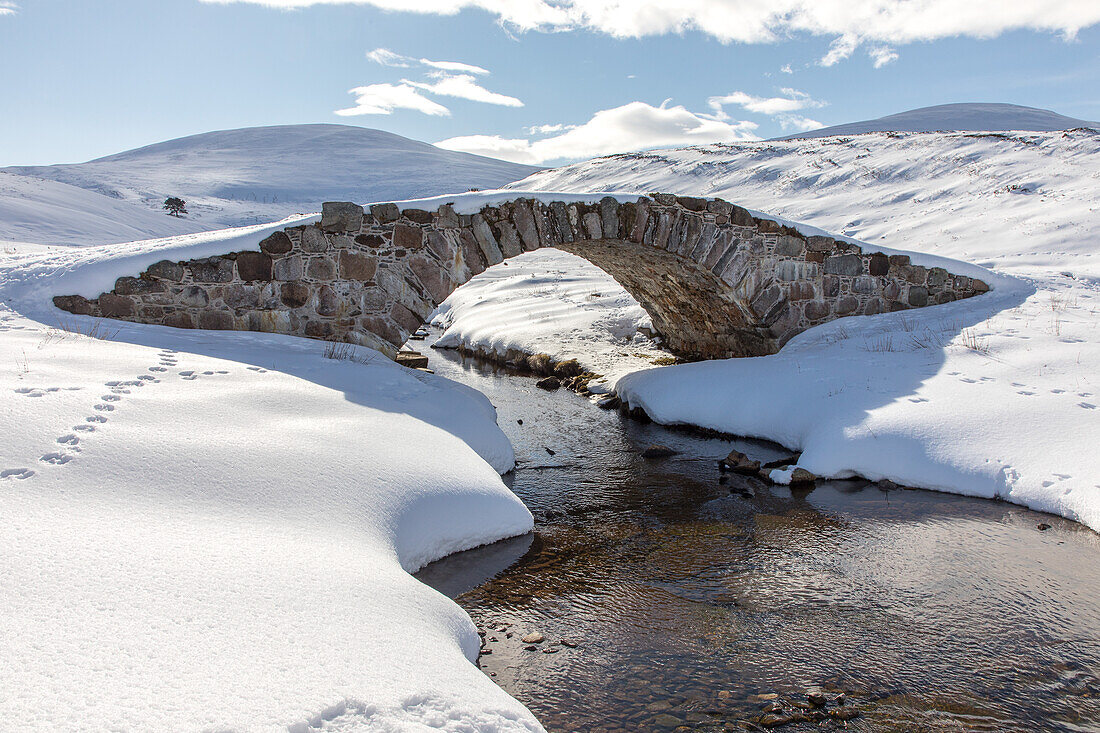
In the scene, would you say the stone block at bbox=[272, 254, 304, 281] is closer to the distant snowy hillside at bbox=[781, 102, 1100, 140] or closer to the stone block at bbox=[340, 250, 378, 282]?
the stone block at bbox=[340, 250, 378, 282]

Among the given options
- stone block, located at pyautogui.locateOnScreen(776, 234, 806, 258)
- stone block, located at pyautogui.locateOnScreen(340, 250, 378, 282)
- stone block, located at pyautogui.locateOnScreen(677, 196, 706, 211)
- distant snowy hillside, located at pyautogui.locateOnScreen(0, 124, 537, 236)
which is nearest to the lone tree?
distant snowy hillside, located at pyautogui.locateOnScreen(0, 124, 537, 236)

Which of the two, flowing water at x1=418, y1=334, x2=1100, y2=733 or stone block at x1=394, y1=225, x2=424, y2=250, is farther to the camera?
stone block at x1=394, y1=225, x2=424, y2=250

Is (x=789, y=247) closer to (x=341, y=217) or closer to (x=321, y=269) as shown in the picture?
(x=341, y=217)

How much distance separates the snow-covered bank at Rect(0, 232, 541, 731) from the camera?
6.59ft

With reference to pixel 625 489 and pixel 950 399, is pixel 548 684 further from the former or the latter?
pixel 950 399

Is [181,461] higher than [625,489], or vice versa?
[181,461]

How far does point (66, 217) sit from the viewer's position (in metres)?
16.0

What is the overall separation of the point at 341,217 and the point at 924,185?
1700 cm

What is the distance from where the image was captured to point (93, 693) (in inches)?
71.9

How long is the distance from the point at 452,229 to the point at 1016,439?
239 inches

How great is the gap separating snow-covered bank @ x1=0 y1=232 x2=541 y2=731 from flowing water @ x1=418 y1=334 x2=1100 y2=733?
0.59 m

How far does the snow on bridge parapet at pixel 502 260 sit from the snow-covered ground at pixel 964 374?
0.55 m

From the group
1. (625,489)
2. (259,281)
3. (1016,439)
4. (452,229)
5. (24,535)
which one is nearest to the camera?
(24,535)

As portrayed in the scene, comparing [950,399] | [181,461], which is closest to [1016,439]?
[950,399]
